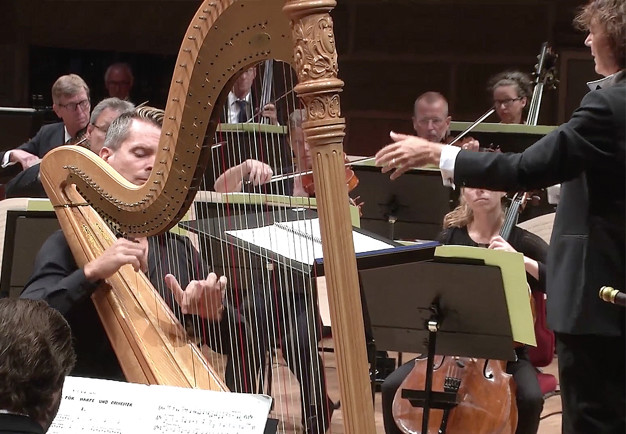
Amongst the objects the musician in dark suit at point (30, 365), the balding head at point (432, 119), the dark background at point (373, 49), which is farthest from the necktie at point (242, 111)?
the dark background at point (373, 49)

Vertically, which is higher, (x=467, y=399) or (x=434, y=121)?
(x=434, y=121)

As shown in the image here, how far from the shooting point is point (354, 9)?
6242mm

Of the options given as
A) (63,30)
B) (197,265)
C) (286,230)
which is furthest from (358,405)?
(63,30)

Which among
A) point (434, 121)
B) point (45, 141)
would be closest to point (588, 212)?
point (434, 121)

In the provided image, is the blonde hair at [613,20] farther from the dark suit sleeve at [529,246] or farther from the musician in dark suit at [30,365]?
the musician in dark suit at [30,365]

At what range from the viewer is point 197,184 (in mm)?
1719

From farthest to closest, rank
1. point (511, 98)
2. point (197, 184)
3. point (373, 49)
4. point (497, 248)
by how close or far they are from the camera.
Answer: point (373, 49) < point (511, 98) < point (497, 248) < point (197, 184)

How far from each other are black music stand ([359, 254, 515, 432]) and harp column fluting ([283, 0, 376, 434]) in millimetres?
1267

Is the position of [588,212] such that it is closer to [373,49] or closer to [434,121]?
[434,121]

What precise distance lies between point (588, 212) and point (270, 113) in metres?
0.88

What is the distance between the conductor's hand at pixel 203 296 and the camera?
2.01 metres

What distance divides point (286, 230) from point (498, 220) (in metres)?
1.77

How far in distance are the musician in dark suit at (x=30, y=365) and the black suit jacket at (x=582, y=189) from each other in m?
1.03

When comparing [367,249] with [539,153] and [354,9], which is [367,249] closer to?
[539,153]
